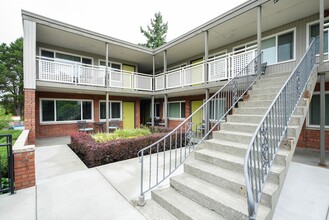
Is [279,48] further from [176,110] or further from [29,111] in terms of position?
[29,111]

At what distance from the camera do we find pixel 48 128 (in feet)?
31.9

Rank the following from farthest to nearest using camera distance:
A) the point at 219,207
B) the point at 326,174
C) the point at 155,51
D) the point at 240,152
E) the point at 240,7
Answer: the point at 155,51 → the point at 240,7 → the point at 326,174 → the point at 240,152 → the point at 219,207

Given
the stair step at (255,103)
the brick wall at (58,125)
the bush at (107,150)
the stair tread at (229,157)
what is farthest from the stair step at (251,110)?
the brick wall at (58,125)

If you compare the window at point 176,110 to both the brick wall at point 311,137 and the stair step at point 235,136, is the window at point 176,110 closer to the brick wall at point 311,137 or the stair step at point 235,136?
the brick wall at point 311,137

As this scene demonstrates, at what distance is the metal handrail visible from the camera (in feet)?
6.43

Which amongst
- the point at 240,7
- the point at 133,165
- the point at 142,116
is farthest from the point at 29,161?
the point at 142,116

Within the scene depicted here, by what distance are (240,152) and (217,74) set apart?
5.60 m

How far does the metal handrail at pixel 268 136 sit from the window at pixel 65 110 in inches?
420

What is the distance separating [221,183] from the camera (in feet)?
9.22

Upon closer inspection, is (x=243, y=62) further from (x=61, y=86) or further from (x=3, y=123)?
(x=3, y=123)

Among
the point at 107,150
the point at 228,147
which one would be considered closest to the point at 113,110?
the point at 107,150

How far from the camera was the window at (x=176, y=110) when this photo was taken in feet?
41.7

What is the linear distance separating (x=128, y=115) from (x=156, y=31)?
18372 mm

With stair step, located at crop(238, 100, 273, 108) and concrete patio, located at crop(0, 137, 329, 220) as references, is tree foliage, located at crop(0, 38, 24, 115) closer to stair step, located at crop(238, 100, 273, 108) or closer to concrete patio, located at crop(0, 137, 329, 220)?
concrete patio, located at crop(0, 137, 329, 220)
